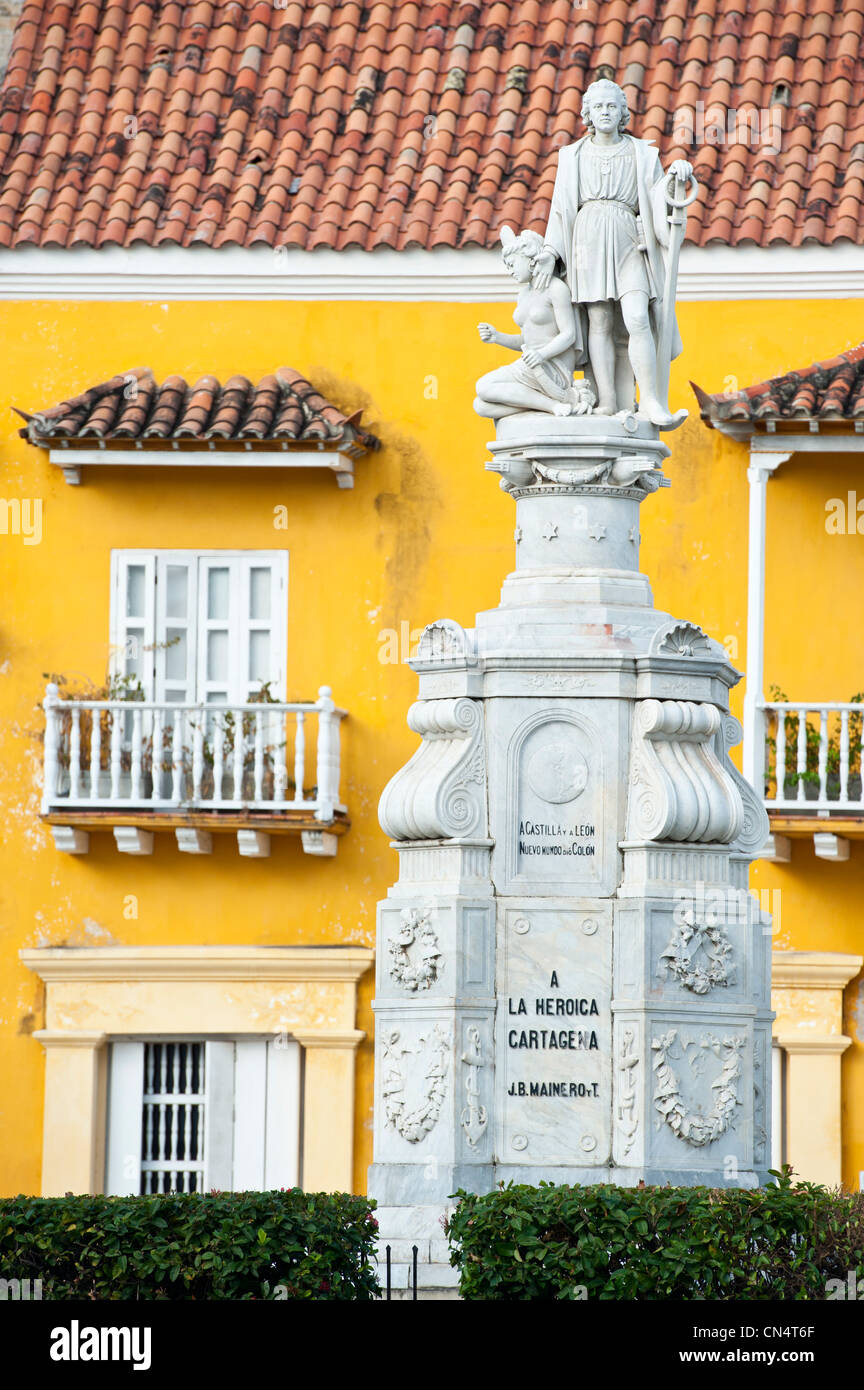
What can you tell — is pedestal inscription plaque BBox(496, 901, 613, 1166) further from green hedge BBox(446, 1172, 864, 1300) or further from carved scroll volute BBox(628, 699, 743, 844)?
green hedge BBox(446, 1172, 864, 1300)

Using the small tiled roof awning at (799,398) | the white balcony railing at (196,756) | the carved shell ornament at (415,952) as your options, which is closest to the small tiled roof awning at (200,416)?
the white balcony railing at (196,756)

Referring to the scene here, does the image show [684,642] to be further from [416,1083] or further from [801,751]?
[801,751]

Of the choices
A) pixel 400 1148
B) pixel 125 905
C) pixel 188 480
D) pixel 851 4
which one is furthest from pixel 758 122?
Result: pixel 400 1148

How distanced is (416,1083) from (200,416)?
9.60 meters

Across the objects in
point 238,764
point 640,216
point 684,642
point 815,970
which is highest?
point 640,216

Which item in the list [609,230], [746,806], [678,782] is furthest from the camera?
[609,230]

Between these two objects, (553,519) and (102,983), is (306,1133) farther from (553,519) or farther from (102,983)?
(553,519)

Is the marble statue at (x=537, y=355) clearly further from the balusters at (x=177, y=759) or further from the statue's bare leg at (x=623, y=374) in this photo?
the balusters at (x=177, y=759)

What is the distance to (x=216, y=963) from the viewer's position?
71.8 ft

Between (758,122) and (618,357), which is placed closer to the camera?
(618,357)

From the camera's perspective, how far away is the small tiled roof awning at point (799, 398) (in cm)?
2095

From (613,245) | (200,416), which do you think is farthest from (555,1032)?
(200,416)

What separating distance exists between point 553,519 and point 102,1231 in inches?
180

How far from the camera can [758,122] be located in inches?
895
